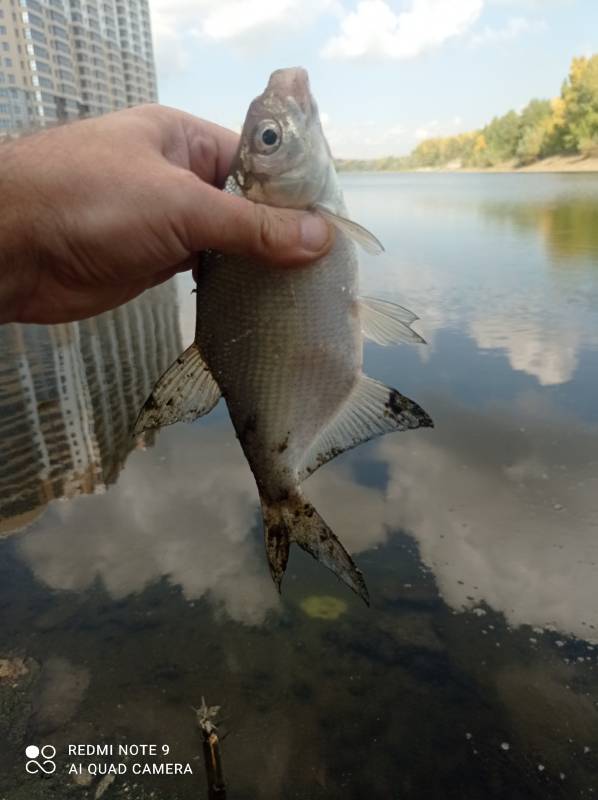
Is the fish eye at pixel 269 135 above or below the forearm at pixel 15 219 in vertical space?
above

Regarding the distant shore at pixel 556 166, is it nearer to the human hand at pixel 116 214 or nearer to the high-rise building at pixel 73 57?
the high-rise building at pixel 73 57

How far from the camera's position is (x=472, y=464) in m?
7.77

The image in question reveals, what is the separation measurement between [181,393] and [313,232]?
84cm

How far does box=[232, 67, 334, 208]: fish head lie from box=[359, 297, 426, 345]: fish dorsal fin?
19.1 inches

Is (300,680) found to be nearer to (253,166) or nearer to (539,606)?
(539,606)

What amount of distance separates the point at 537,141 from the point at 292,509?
11399 cm

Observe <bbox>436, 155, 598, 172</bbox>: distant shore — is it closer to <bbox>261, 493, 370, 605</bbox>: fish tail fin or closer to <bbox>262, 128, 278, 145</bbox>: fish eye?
<bbox>262, 128, 278, 145</bbox>: fish eye

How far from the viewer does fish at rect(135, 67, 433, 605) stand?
2.23 m

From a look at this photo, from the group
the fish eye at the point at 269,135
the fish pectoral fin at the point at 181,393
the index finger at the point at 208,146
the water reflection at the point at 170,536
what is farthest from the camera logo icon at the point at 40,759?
the fish eye at the point at 269,135

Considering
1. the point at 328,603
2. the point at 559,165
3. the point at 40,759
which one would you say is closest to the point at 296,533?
the point at 40,759

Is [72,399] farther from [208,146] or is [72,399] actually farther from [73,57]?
[73,57]

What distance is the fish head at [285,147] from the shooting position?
2.18 meters

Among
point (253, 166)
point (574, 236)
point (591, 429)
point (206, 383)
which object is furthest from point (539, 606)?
point (574, 236)

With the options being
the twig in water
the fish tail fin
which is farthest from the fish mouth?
the twig in water
